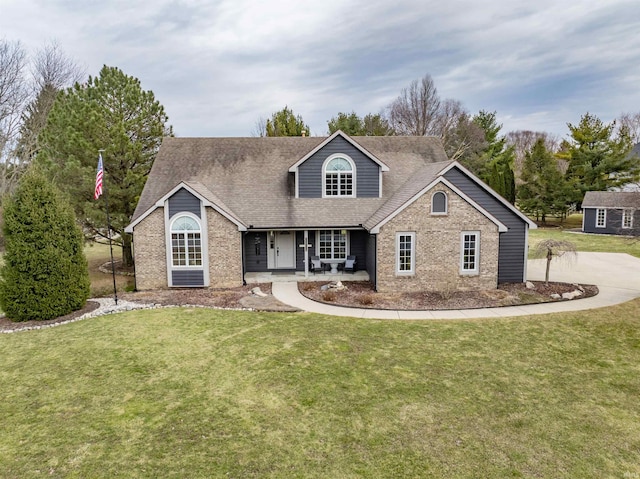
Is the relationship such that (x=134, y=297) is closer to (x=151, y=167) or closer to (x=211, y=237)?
(x=211, y=237)

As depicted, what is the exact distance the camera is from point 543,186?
4172cm

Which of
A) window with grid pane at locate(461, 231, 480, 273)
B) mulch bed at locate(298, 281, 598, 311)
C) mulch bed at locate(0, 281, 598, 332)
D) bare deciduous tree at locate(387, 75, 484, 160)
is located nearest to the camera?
mulch bed at locate(0, 281, 598, 332)

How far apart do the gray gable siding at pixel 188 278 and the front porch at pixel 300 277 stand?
2.13 metres

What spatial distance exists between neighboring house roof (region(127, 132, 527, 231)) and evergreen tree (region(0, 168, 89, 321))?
11.7 ft

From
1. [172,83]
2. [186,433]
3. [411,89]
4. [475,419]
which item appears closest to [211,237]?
[186,433]

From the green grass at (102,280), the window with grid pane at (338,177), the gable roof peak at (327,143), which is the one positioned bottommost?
the green grass at (102,280)

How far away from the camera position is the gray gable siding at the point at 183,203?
1720 centimetres

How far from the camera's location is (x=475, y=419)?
761 centimetres

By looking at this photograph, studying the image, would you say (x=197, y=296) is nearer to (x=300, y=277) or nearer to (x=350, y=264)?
(x=300, y=277)

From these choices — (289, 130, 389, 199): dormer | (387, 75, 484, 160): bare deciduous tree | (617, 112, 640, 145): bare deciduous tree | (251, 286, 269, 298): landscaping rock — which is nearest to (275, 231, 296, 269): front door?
(289, 130, 389, 199): dormer

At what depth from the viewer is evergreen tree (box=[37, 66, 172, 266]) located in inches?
773

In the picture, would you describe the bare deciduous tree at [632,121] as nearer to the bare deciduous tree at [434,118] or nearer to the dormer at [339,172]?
the bare deciduous tree at [434,118]

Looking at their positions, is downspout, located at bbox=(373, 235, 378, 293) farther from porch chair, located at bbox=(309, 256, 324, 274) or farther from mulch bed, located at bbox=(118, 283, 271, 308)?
mulch bed, located at bbox=(118, 283, 271, 308)

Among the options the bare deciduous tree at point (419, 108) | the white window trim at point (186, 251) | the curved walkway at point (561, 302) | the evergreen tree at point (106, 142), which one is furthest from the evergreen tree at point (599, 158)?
the evergreen tree at point (106, 142)
